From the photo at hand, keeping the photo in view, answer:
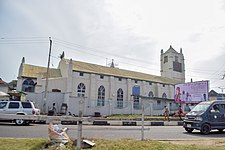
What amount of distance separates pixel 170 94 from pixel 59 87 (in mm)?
27760

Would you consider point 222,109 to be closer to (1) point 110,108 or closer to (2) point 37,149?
(2) point 37,149

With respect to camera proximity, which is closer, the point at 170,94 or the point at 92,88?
the point at 92,88

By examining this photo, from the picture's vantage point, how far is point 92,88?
4016 centimetres

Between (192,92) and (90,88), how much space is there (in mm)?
17694

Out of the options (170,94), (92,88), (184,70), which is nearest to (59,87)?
(92,88)

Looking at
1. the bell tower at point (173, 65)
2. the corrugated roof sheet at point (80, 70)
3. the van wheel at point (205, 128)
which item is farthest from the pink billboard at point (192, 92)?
the van wheel at point (205, 128)

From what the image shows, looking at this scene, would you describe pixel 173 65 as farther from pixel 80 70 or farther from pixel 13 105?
pixel 13 105

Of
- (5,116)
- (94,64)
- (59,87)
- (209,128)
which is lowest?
(209,128)

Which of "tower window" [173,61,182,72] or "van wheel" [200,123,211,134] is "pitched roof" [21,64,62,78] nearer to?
"van wheel" [200,123,211,134]

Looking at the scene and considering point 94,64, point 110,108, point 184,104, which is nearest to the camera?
point 110,108

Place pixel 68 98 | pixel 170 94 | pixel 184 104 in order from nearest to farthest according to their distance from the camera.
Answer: pixel 68 98 < pixel 184 104 < pixel 170 94

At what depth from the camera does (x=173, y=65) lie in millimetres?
63500

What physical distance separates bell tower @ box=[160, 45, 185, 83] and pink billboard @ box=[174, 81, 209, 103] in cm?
2347

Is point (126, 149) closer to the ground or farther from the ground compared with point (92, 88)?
closer to the ground
